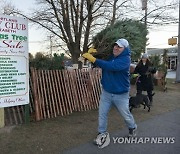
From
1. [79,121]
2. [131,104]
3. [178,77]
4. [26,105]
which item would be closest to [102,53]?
[131,104]

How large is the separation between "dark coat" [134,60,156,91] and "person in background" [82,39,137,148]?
3.37 meters

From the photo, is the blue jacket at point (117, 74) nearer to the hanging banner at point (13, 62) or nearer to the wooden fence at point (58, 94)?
the hanging banner at point (13, 62)

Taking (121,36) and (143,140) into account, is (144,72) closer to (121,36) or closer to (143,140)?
(121,36)

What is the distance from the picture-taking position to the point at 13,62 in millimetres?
5078

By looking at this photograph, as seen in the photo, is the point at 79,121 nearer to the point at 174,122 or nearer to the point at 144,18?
the point at 174,122

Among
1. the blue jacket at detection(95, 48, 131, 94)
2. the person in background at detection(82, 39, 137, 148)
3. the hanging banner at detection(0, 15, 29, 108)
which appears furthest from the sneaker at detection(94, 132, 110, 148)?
the hanging banner at detection(0, 15, 29, 108)

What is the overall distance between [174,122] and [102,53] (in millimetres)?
2834

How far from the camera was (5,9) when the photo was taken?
42.5ft

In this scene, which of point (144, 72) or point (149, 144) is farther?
point (144, 72)

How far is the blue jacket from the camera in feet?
13.9

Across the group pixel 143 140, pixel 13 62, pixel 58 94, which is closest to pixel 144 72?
pixel 58 94

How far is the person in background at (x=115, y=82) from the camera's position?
4238 millimetres

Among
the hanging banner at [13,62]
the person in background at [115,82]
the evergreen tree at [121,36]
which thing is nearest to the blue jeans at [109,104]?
the person in background at [115,82]

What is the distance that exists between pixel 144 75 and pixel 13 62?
14.0 ft
